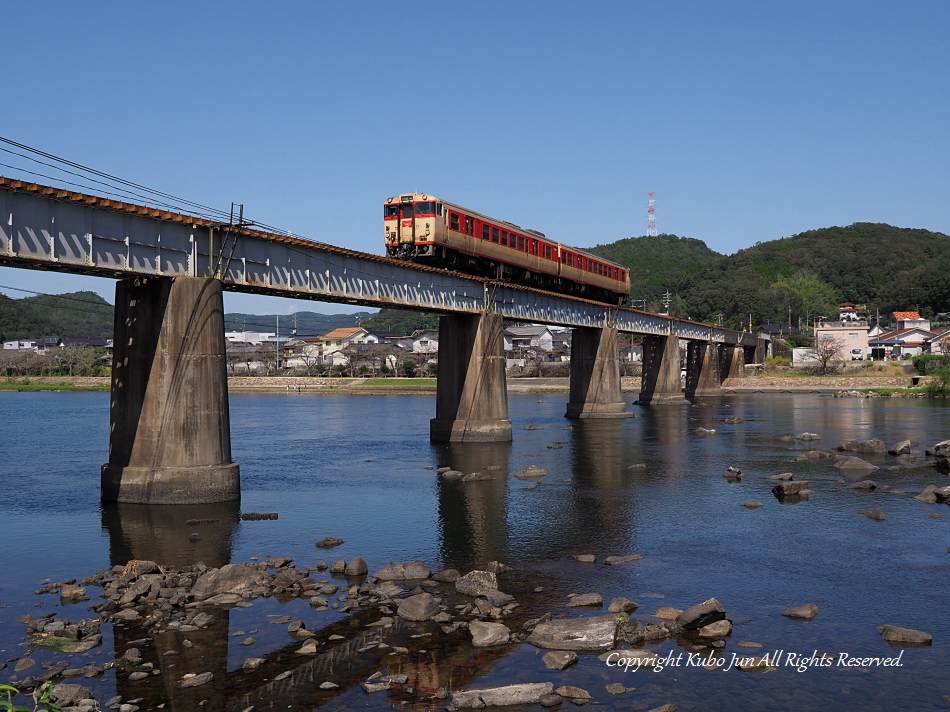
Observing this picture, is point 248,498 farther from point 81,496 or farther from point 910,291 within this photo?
point 910,291

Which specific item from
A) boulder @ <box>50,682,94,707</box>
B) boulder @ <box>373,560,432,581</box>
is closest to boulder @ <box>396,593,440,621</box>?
boulder @ <box>373,560,432,581</box>

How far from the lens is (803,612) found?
1612 centimetres

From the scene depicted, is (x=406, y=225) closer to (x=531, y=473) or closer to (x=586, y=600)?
(x=531, y=473)

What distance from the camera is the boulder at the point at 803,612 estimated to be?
16.0 metres

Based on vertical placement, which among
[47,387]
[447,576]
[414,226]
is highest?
[414,226]

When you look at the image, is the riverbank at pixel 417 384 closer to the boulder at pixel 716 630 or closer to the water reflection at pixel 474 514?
the water reflection at pixel 474 514

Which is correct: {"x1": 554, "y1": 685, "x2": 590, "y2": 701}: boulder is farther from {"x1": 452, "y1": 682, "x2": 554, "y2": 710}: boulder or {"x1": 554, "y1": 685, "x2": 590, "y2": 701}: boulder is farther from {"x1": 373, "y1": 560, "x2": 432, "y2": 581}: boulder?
{"x1": 373, "y1": 560, "x2": 432, "y2": 581}: boulder

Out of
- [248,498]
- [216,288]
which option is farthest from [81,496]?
[216,288]

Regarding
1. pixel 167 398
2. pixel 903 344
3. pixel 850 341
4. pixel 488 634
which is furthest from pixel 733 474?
pixel 903 344

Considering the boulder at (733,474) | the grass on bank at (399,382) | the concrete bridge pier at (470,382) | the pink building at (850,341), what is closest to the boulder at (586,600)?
the boulder at (733,474)

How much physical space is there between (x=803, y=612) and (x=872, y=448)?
95.6 ft

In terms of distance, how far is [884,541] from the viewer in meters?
22.4

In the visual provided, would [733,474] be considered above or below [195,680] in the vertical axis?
above

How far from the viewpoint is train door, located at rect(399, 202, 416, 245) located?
4500 cm
